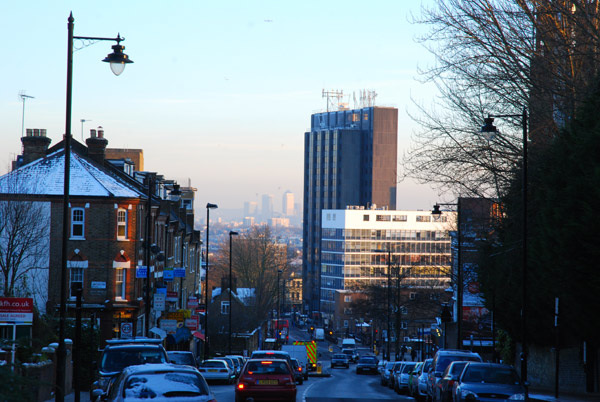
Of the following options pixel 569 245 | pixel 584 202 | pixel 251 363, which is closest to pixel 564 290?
pixel 569 245

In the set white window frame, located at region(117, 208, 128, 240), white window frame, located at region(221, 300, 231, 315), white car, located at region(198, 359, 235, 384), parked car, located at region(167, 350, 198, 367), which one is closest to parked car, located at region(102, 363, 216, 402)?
parked car, located at region(167, 350, 198, 367)

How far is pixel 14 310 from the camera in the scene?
18906mm

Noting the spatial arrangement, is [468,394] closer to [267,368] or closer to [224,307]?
[267,368]

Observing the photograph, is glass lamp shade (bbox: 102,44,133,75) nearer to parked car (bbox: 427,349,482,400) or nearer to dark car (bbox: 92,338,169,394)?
dark car (bbox: 92,338,169,394)

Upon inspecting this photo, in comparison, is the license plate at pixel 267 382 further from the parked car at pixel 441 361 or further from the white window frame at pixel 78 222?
the white window frame at pixel 78 222

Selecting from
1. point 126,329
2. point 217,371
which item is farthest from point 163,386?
point 217,371

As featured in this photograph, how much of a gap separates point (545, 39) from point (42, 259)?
1154 inches

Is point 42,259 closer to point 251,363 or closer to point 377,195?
point 251,363

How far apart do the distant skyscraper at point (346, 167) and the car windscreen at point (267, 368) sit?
15421 cm

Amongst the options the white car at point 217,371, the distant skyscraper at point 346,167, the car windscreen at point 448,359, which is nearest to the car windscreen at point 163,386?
the car windscreen at point 448,359

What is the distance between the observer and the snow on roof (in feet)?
150

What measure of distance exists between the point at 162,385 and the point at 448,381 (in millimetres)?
11277

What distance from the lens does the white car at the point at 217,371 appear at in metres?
40.8

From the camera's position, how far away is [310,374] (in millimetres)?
63062
